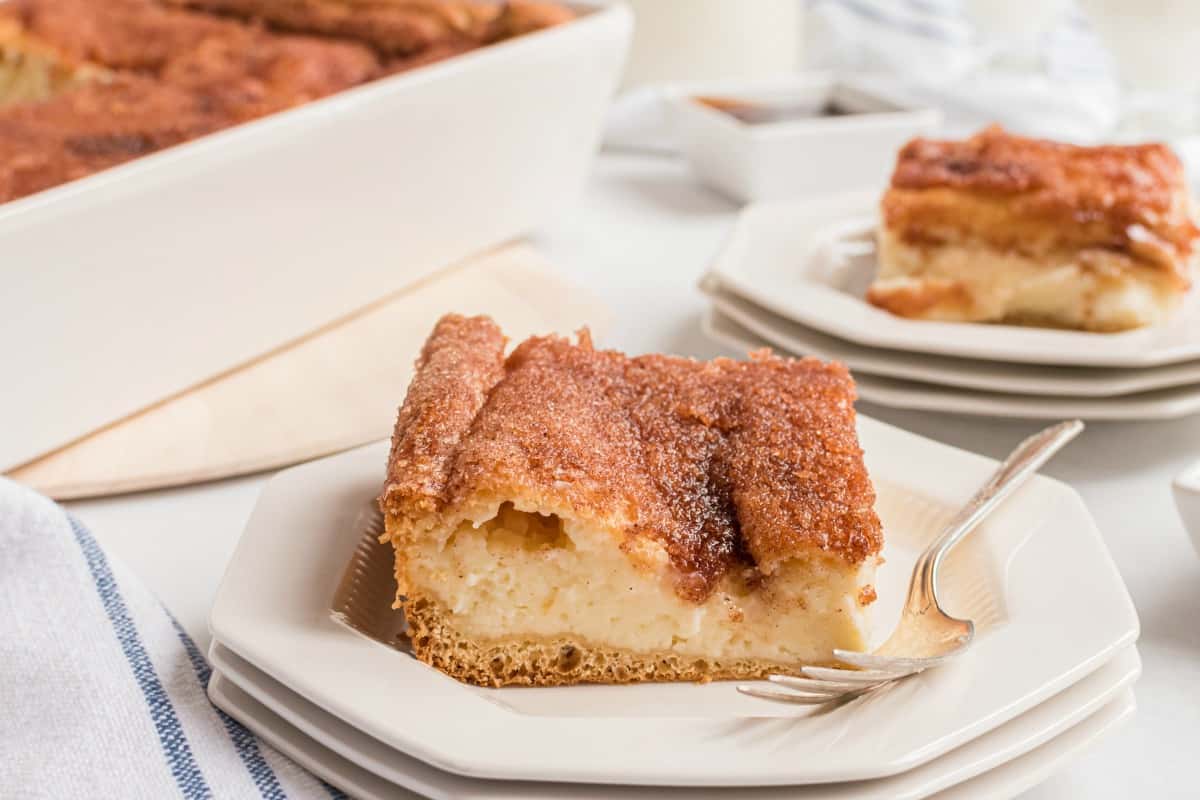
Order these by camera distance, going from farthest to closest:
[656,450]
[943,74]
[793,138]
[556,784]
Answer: [943,74] < [793,138] < [656,450] < [556,784]

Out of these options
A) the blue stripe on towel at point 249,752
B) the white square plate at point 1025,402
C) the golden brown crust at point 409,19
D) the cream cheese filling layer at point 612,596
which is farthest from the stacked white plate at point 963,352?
the blue stripe on towel at point 249,752

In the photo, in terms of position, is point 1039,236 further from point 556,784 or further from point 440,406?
point 556,784

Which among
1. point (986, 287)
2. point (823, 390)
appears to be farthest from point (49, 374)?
point (986, 287)

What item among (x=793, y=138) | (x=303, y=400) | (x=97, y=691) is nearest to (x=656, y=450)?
(x=97, y=691)

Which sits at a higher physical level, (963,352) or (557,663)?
(963,352)

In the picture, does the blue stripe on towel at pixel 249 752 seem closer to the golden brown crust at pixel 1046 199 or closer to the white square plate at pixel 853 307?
the white square plate at pixel 853 307
